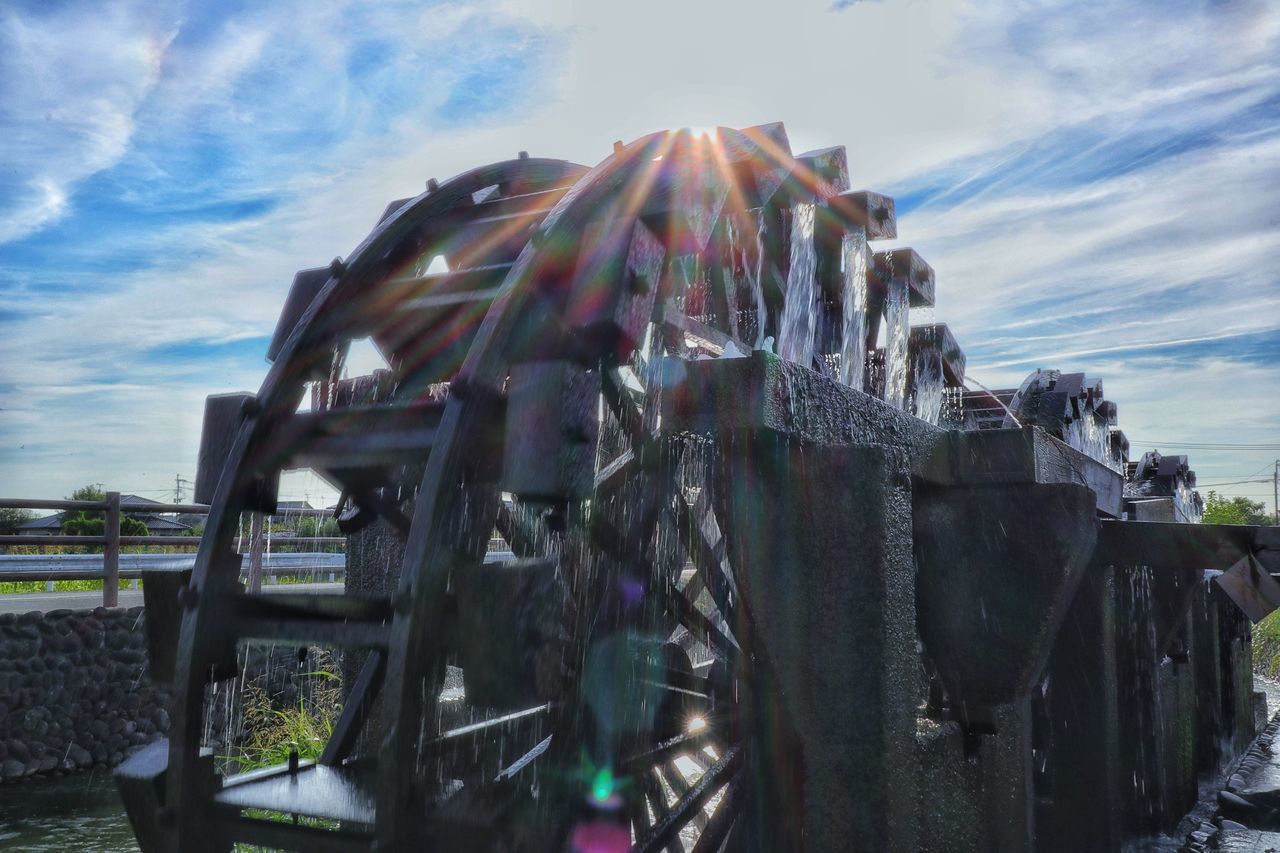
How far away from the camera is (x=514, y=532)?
4.24 m

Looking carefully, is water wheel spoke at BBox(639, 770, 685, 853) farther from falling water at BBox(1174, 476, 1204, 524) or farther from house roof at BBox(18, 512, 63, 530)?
house roof at BBox(18, 512, 63, 530)

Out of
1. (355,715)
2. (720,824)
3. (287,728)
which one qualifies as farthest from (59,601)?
(720,824)

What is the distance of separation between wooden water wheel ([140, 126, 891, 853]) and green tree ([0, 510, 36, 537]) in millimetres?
27936

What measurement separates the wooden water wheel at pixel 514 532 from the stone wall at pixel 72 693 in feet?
19.0

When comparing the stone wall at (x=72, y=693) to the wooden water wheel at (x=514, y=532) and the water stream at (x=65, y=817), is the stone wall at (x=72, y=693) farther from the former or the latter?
the wooden water wheel at (x=514, y=532)

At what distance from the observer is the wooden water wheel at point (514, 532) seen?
2805 mm

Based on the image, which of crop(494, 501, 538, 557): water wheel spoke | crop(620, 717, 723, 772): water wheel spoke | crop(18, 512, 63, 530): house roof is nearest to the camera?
crop(620, 717, 723, 772): water wheel spoke

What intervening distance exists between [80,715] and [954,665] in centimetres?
881

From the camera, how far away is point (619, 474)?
13.4 feet

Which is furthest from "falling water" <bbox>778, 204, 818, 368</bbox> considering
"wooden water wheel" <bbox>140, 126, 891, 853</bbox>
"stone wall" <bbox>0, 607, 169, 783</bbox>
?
"stone wall" <bbox>0, 607, 169, 783</bbox>

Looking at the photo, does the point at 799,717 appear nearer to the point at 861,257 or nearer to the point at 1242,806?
the point at 861,257

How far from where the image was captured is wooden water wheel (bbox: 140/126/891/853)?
9.20 feet

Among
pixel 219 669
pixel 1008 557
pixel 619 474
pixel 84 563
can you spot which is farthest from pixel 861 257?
pixel 84 563

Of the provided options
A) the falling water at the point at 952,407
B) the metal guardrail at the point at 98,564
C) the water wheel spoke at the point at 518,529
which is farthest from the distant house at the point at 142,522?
the water wheel spoke at the point at 518,529
